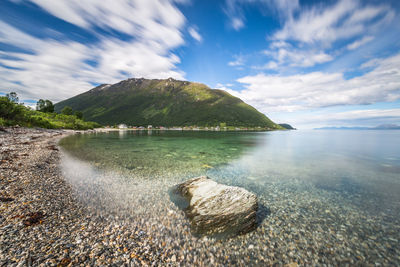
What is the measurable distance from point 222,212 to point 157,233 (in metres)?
3.53

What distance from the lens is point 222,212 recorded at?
27.4ft

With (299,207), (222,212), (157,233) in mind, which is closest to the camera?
(157,233)

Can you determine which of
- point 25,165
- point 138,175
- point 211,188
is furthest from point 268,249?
point 25,165

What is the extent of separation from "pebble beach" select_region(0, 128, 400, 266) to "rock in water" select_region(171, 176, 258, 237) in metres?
0.46

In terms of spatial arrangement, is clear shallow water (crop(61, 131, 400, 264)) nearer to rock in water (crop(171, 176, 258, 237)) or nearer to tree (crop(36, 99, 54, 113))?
rock in water (crop(171, 176, 258, 237))

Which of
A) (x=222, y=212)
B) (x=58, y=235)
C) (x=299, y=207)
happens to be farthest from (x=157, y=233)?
(x=299, y=207)

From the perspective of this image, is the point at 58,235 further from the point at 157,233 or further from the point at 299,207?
the point at 299,207

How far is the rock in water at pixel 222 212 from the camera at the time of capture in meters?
8.02

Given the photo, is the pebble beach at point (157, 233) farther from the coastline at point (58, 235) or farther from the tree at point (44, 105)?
the tree at point (44, 105)

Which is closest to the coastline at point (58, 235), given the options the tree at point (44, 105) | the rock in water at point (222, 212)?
the rock in water at point (222, 212)

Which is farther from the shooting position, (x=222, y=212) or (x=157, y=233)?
(x=222, y=212)

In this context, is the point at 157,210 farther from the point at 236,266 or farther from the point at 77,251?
the point at 236,266

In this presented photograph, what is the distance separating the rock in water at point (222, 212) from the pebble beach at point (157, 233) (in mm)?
463

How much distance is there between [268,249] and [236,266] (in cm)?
193
